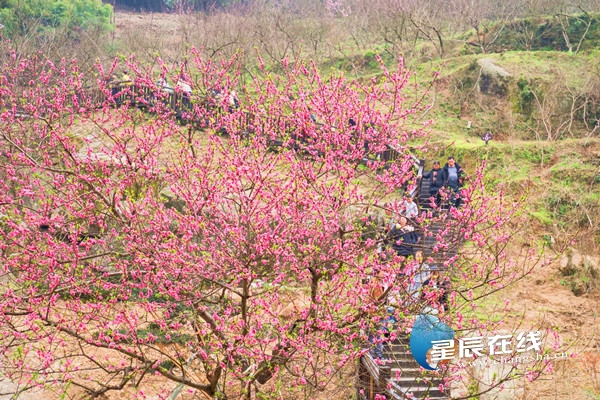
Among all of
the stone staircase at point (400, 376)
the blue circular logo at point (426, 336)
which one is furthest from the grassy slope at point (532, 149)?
the blue circular logo at point (426, 336)

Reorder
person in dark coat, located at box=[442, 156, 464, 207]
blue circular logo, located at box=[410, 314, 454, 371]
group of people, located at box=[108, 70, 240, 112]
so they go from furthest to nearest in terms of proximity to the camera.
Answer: person in dark coat, located at box=[442, 156, 464, 207] → group of people, located at box=[108, 70, 240, 112] → blue circular logo, located at box=[410, 314, 454, 371]

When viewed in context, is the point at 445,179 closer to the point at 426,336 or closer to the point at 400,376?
the point at 400,376

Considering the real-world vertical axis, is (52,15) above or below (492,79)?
above

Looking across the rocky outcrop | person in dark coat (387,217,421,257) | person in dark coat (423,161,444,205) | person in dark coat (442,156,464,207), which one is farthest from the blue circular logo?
the rocky outcrop

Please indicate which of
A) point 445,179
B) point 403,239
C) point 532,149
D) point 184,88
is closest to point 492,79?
point 532,149

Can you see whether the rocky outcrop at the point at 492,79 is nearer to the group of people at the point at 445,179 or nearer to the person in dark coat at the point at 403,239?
the group of people at the point at 445,179

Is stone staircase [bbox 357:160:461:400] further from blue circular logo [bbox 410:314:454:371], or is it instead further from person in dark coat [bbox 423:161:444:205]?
person in dark coat [bbox 423:161:444:205]

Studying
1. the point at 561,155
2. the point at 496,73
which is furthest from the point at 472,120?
the point at 561,155

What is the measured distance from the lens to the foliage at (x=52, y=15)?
94.1ft

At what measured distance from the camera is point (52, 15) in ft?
108

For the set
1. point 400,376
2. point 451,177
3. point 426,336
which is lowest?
point 400,376

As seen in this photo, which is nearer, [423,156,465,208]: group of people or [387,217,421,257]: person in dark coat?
[387,217,421,257]: person in dark coat

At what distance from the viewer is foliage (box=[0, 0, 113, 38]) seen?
94.1ft

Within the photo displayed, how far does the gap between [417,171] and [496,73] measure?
10214 millimetres
